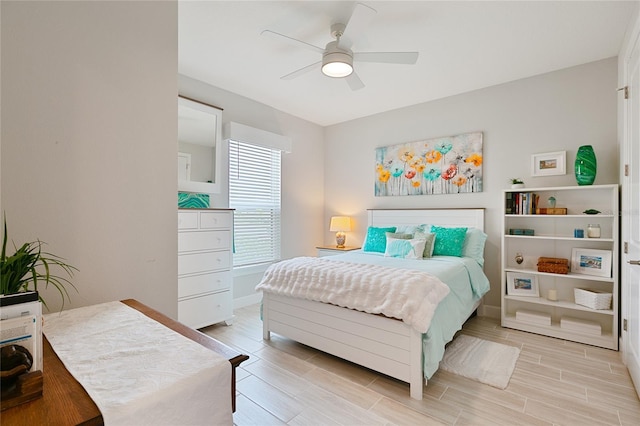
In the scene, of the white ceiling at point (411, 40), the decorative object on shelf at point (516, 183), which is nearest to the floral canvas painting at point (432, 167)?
the decorative object on shelf at point (516, 183)

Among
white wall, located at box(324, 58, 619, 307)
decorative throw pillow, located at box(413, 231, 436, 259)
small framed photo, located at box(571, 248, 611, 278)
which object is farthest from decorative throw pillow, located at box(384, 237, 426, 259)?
small framed photo, located at box(571, 248, 611, 278)

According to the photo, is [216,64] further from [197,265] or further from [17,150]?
[17,150]

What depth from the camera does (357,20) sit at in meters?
2.04

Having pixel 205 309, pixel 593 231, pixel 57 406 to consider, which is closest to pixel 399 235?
pixel 593 231

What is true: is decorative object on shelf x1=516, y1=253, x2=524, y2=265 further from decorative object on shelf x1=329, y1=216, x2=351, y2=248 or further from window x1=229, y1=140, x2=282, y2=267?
window x1=229, y1=140, x2=282, y2=267

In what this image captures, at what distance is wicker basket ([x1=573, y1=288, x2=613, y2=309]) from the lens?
105 inches

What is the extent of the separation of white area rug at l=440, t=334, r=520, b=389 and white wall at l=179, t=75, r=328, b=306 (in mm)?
2484

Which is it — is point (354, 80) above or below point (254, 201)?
above

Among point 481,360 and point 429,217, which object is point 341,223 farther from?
point 481,360

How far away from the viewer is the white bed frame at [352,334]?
77.8 inches

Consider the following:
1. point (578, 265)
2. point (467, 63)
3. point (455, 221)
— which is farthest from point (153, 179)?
point (578, 265)

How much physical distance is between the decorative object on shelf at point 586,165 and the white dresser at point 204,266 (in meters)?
3.42

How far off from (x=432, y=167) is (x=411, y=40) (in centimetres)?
176

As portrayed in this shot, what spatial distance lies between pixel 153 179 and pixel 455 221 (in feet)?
10.8
